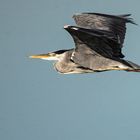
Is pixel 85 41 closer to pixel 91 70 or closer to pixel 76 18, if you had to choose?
pixel 91 70

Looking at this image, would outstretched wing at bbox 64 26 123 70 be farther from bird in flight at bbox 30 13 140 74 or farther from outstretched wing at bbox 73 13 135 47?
outstretched wing at bbox 73 13 135 47

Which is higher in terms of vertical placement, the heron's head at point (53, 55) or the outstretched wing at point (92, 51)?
the outstretched wing at point (92, 51)

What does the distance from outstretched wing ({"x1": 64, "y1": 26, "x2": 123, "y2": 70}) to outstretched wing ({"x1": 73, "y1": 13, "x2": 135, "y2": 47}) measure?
0.50 ft

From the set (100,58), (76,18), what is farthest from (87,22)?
(100,58)

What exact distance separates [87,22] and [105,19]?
7.1 inches

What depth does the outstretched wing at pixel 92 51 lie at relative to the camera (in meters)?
5.57

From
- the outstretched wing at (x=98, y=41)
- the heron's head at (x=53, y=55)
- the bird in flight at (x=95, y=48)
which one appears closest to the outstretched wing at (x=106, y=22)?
the bird in flight at (x=95, y=48)

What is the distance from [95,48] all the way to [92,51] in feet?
0.27

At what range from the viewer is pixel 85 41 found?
224 inches

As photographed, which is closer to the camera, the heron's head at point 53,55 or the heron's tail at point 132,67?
the heron's tail at point 132,67

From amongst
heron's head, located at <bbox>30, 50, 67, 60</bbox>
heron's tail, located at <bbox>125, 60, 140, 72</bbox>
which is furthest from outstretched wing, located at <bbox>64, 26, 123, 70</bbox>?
heron's head, located at <bbox>30, 50, 67, 60</bbox>

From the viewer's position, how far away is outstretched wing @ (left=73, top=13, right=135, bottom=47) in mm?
5969

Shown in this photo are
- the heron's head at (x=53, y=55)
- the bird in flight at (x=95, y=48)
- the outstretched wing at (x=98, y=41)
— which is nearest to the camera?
the outstretched wing at (x=98, y=41)

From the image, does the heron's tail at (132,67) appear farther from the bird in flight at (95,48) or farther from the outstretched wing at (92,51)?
the outstretched wing at (92,51)
